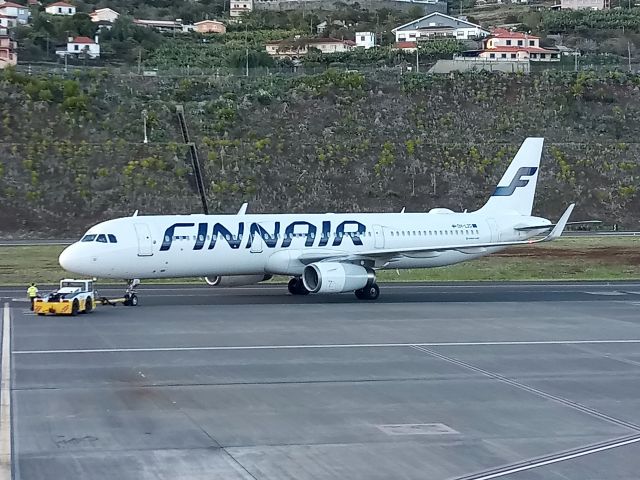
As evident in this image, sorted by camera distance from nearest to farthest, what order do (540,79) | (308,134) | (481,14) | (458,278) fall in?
(458,278) < (308,134) < (540,79) < (481,14)

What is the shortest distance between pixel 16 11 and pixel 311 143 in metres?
63.3

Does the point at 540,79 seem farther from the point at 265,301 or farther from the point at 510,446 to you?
the point at 510,446

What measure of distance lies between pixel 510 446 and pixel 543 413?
3.02m

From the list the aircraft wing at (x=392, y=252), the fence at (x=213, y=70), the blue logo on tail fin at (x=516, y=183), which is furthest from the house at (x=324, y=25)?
the aircraft wing at (x=392, y=252)

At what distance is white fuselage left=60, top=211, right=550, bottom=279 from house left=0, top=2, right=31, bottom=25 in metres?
93.0

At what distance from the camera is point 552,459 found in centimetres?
1727

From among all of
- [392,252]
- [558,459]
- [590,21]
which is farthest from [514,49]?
[558,459]

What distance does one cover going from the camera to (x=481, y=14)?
185750 mm

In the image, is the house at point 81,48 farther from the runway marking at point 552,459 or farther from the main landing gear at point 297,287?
the runway marking at point 552,459

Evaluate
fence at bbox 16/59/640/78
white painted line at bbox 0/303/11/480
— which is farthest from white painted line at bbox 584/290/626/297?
fence at bbox 16/59/640/78

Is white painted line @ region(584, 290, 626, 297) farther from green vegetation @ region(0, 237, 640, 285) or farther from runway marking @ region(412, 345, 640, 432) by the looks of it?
runway marking @ region(412, 345, 640, 432)

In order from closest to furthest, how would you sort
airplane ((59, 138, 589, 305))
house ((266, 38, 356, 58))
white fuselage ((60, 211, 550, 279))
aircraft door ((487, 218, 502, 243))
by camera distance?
white fuselage ((60, 211, 550, 279)) → airplane ((59, 138, 589, 305)) → aircraft door ((487, 218, 502, 243)) → house ((266, 38, 356, 58))

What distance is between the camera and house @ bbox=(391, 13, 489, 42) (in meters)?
145

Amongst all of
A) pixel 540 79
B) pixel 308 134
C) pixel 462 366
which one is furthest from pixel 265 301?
pixel 540 79
